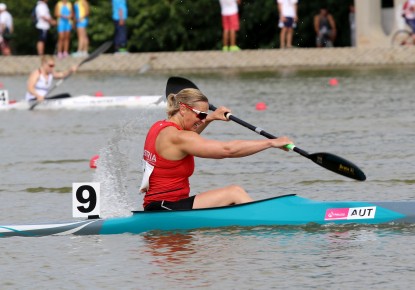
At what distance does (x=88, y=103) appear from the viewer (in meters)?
24.3

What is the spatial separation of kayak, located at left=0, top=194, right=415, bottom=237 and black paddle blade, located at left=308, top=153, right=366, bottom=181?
0.38m

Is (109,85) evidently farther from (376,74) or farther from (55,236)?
(55,236)

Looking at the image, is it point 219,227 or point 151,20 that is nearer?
point 219,227

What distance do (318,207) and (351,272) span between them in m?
1.55

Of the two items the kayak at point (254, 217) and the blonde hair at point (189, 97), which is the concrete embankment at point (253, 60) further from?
the blonde hair at point (189, 97)

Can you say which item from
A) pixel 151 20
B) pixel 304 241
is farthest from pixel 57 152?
pixel 151 20

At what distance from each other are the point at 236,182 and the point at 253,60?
59.9ft

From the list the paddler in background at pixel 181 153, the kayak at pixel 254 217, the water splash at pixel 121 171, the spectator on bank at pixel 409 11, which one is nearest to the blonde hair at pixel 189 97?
the paddler in background at pixel 181 153

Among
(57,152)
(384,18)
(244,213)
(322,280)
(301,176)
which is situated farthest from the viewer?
(384,18)

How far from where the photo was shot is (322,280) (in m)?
9.39

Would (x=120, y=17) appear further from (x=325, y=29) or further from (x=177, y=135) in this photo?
(x=177, y=135)

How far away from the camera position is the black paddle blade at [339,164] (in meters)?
11.4

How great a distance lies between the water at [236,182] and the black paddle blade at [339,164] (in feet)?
1.87

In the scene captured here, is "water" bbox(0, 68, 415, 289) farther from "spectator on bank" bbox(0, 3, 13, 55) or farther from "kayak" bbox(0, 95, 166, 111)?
"spectator on bank" bbox(0, 3, 13, 55)
